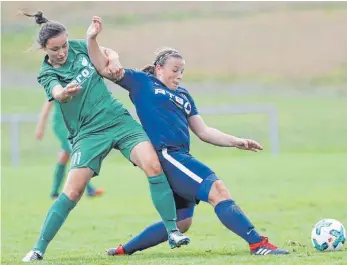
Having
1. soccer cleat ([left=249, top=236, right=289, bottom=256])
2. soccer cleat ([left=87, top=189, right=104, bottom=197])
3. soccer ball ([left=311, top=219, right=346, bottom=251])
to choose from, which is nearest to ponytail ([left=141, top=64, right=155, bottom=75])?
soccer cleat ([left=249, top=236, right=289, bottom=256])

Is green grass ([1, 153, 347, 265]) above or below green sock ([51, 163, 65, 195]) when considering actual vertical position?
below

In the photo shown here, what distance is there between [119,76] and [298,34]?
36.3m

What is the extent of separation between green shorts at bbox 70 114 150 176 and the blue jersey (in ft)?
0.37

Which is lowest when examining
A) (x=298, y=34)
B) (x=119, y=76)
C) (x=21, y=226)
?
(x=21, y=226)

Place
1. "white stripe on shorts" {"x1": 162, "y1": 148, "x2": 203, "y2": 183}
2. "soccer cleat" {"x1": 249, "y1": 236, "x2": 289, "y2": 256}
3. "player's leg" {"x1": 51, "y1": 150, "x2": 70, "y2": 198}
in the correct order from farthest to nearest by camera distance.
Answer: "player's leg" {"x1": 51, "y1": 150, "x2": 70, "y2": 198} < "white stripe on shorts" {"x1": 162, "y1": 148, "x2": 203, "y2": 183} < "soccer cleat" {"x1": 249, "y1": 236, "x2": 289, "y2": 256}

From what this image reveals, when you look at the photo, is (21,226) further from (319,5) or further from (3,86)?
(319,5)

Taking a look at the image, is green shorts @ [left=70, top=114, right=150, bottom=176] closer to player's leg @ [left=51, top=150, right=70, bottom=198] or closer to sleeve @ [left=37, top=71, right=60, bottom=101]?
sleeve @ [left=37, top=71, right=60, bottom=101]

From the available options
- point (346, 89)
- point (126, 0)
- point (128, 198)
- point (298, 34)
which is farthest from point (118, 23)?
point (128, 198)

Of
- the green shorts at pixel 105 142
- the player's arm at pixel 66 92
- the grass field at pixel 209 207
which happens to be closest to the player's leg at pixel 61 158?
the grass field at pixel 209 207

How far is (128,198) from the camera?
15781mm

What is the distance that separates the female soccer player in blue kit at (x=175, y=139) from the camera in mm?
8156

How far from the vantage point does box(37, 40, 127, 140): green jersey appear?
339 inches

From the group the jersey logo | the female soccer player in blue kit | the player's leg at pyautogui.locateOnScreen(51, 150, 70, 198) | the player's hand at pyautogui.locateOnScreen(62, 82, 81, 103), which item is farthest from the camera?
the player's leg at pyautogui.locateOnScreen(51, 150, 70, 198)

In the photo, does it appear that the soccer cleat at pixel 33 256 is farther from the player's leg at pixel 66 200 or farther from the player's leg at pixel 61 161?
the player's leg at pixel 61 161
